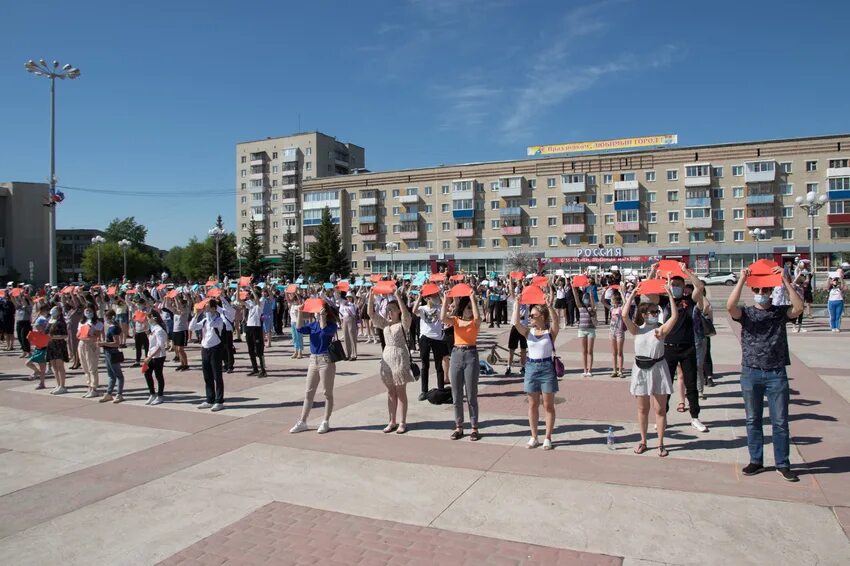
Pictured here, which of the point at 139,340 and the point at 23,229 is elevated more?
the point at 23,229

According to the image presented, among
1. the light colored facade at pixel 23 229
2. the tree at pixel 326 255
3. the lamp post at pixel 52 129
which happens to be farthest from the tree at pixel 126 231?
the lamp post at pixel 52 129

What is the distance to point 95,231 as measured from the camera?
13550cm

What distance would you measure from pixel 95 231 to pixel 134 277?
44747 mm

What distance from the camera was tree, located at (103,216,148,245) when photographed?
417 ft

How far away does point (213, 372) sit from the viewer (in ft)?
30.6

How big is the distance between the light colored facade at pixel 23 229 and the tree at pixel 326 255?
41.2 metres

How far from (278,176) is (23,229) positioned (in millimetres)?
36933

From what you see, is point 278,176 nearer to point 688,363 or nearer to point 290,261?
point 290,261

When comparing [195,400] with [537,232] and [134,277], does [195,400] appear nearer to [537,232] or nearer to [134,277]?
[537,232]

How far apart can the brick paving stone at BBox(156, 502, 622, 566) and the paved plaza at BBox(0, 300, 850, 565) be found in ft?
0.06

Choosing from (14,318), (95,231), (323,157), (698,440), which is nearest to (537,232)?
(323,157)

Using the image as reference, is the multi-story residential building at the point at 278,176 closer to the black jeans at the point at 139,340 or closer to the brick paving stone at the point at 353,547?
the black jeans at the point at 139,340

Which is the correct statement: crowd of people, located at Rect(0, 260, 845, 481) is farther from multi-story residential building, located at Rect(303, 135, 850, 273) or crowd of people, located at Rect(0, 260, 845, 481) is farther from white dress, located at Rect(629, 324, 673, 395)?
multi-story residential building, located at Rect(303, 135, 850, 273)

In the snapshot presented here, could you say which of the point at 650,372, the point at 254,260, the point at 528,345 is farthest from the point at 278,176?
the point at 650,372
